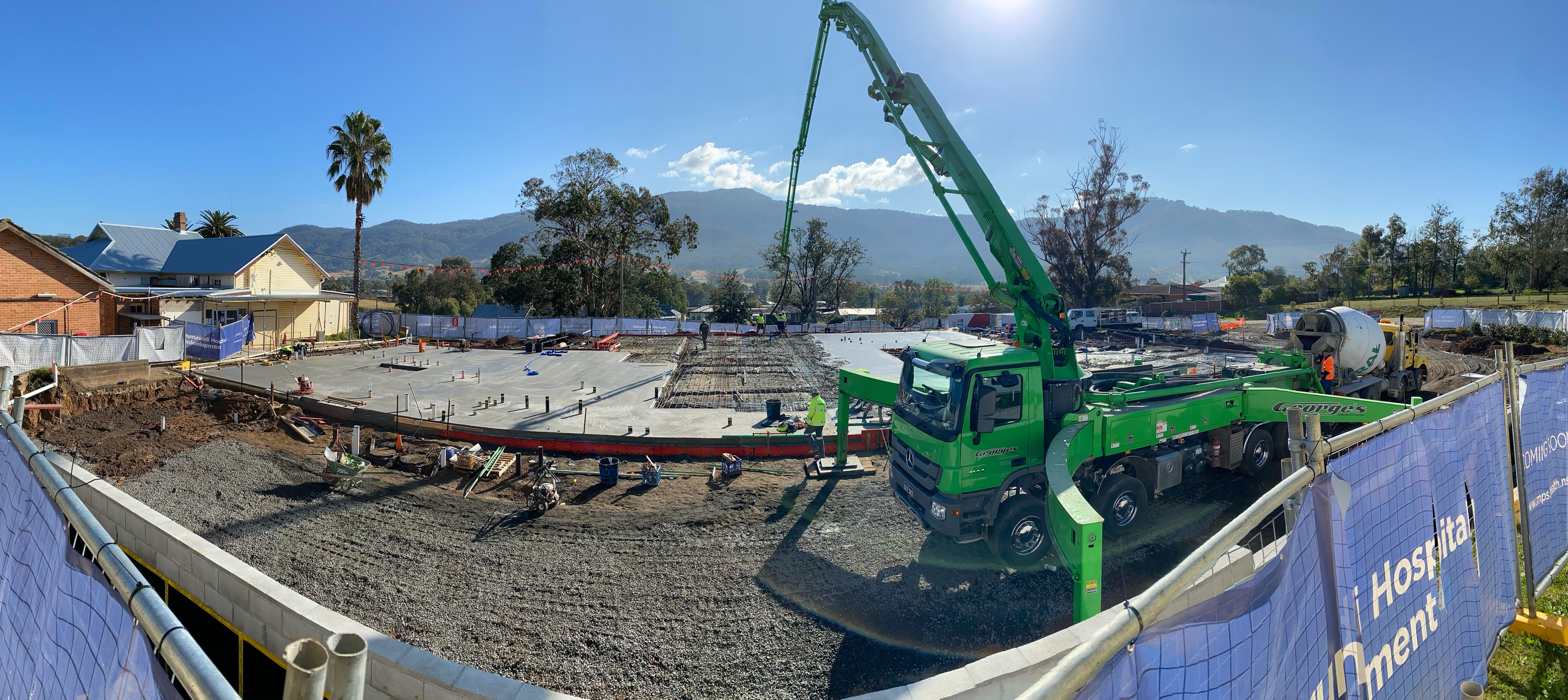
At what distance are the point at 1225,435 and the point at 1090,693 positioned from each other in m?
10.2

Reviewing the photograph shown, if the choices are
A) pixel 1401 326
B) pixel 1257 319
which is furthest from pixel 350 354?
pixel 1257 319

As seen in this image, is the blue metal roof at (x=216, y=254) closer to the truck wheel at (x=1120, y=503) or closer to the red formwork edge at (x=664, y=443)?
the red formwork edge at (x=664, y=443)

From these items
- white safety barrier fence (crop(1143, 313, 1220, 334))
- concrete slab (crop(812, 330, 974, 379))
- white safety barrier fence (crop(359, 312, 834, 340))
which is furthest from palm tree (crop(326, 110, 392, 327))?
white safety barrier fence (crop(1143, 313, 1220, 334))

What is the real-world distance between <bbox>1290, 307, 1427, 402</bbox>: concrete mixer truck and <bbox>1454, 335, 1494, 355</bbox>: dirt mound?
829 inches

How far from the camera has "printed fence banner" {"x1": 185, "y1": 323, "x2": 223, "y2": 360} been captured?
24312mm

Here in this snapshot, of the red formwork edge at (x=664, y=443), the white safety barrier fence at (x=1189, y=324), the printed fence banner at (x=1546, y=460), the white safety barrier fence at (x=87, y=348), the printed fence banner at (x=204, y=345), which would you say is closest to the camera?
the printed fence banner at (x=1546, y=460)

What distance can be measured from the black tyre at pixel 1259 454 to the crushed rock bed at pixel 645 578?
5.40 metres

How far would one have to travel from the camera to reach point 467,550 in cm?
837

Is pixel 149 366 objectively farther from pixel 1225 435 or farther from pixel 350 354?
pixel 1225 435

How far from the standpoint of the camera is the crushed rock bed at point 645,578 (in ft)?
19.6

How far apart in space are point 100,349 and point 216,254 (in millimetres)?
21179

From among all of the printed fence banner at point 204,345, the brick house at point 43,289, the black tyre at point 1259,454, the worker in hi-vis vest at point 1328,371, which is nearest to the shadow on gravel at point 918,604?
the black tyre at point 1259,454

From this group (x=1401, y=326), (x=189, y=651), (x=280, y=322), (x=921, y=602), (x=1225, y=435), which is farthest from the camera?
(x=280, y=322)

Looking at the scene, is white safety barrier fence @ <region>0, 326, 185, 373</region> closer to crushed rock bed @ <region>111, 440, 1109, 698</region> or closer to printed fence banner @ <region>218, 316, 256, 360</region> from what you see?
printed fence banner @ <region>218, 316, 256, 360</region>
